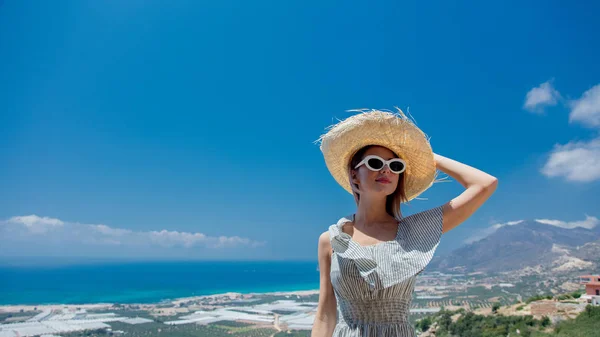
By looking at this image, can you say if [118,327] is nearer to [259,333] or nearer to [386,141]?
[259,333]

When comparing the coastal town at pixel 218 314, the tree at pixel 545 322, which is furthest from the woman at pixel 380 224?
the coastal town at pixel 218 314

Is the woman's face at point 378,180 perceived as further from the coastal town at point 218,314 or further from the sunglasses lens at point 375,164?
the coastal town at point 218,314

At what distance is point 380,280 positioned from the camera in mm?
1060

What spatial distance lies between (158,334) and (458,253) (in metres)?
52.9

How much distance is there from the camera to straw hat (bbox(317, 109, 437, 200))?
1240 millimetres

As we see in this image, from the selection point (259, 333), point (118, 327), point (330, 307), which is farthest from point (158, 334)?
point (330, 307)

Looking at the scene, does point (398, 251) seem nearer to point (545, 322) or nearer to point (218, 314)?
point (545, 322)

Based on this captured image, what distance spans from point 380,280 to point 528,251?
62.3 m

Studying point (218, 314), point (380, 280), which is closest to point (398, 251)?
point (380, 280)

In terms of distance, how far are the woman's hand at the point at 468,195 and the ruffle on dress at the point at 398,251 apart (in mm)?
34

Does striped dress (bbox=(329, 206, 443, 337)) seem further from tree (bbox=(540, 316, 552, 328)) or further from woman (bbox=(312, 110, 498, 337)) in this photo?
tree (bbox=(540, 316, 552, 328))

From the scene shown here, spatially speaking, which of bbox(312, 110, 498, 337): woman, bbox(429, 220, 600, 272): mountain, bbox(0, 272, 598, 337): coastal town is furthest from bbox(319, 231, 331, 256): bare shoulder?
bbox(429, 220, 600, 272): mountain

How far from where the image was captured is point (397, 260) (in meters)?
1.08

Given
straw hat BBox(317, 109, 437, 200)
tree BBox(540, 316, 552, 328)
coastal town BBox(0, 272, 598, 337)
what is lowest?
coastal town BBox(0, 272, 598, 337)
